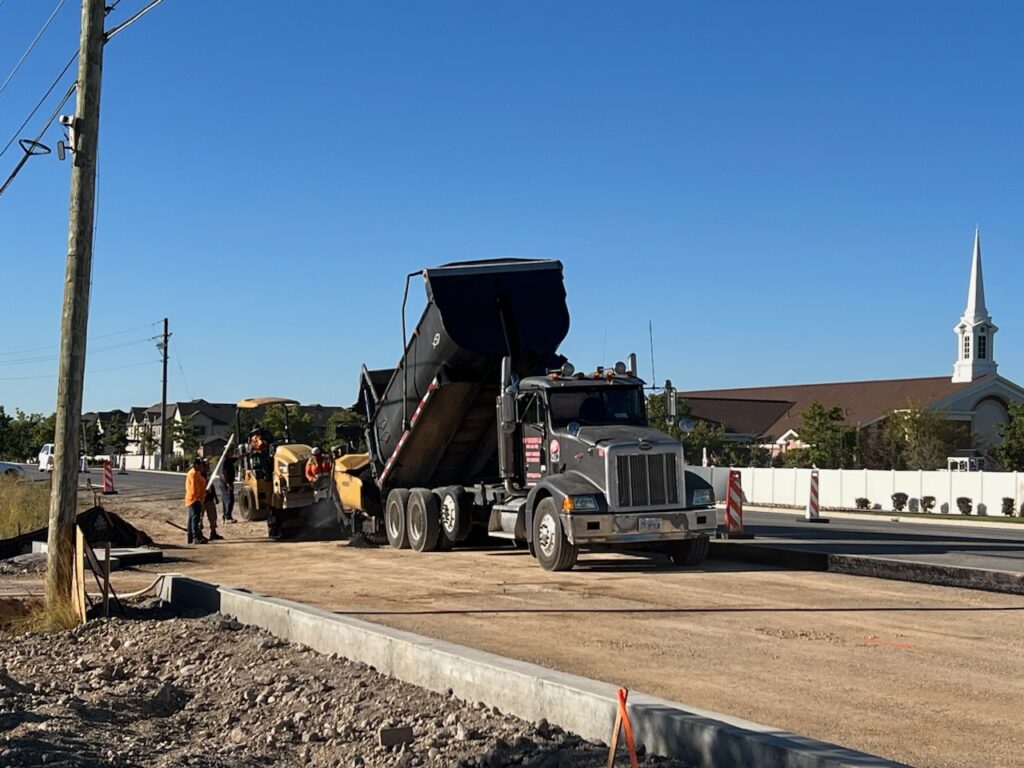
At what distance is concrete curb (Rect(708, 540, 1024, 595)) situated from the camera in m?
13.7

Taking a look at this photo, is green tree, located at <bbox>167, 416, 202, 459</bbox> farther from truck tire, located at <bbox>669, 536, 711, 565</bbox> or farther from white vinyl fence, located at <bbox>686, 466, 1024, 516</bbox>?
truck tire, located at <bbox>669, 536, 711, 565</bbox>

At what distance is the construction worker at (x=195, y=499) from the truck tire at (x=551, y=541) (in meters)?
8.14

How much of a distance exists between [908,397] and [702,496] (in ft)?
183

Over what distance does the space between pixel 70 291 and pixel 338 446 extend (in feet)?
34.3

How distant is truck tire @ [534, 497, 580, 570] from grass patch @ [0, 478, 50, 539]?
1127 centimetres

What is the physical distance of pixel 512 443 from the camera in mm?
17672

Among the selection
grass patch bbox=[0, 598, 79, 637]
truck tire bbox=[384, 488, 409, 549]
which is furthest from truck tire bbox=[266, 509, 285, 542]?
grass patch bbox=[0, 598, 79, 637]

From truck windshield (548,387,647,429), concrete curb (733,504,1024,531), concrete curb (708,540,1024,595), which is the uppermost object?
truck windshield (548,387,647,429)

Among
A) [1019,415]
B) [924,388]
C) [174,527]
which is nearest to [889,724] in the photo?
[174,527]

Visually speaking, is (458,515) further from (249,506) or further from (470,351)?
(249,506)

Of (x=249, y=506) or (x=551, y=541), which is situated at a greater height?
(x=249, y=506)

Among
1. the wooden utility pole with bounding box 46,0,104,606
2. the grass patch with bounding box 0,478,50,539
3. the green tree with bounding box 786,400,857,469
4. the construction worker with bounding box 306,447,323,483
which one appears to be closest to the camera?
the wooden utility pole with bounding box 46,0,104,606

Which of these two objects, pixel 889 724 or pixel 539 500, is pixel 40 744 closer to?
pixel 889 724

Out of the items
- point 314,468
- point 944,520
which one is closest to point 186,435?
point 944,520
